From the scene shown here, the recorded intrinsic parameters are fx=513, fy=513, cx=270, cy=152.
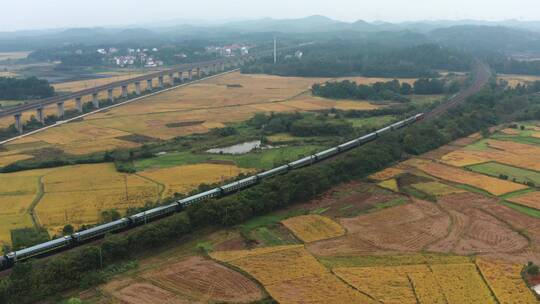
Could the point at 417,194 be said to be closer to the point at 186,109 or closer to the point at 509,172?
the point at 509,172

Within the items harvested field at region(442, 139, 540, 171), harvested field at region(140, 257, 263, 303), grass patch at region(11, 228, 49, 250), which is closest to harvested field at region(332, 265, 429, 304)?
harvested field at region(140, 257, 263, 303)

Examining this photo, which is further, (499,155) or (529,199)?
(499,155)

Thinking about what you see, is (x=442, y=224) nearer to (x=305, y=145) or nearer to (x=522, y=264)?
A: (x=522, y=264)

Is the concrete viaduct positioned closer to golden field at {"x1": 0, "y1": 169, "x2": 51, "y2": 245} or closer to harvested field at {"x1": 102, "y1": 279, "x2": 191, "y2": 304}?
golden field at {"x1": 0, "y1": 169, "x2": 51, "y2": 245}

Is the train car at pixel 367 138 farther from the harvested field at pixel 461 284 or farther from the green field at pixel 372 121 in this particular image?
the harvested field at pixel 461 284

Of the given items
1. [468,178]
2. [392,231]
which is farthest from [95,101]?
[392,231]
